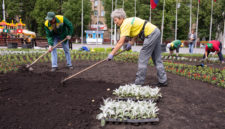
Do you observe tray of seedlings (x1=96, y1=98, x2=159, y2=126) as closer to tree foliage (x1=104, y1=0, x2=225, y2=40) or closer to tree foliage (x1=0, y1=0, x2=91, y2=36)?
tree foliage (x1=104, y1=0, x2=225, y2=40)

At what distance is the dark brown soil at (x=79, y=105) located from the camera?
2.94 meters

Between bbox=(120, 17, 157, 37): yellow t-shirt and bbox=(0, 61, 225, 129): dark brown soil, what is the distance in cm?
139

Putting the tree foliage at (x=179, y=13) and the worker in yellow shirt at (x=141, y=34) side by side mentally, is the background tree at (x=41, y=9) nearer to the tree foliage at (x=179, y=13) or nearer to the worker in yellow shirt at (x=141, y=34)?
the tree foliage at (x=179, y=13)

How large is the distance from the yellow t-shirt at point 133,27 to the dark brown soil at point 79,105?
1387 millimetres

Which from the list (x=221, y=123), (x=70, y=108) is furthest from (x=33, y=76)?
(x=221, y=123)

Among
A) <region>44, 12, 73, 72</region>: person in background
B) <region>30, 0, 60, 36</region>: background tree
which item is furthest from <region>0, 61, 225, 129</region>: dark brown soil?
<region>30, 0, 60, 36</region>: background tree

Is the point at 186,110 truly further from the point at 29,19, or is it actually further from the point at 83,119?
the point at 29,19

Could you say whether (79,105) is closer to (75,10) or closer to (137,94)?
(137,94)

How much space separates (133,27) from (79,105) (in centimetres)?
208

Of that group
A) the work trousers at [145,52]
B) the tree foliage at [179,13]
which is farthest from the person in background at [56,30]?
the tree foliage at [179,13]

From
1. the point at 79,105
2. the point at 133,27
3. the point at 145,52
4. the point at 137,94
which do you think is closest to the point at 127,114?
the point at 137,94

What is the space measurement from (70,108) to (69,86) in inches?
57.7

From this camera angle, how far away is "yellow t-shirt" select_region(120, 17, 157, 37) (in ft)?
13.9

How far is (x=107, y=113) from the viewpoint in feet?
9.73
